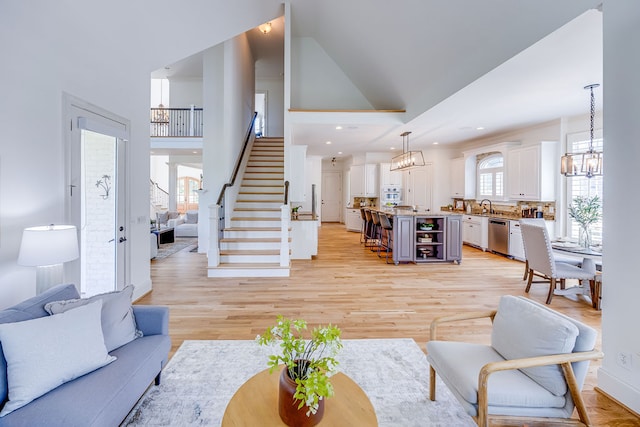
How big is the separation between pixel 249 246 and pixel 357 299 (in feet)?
7.84

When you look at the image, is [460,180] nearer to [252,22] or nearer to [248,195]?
[248,195]

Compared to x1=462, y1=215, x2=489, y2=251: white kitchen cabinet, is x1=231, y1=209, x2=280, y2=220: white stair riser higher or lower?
higher

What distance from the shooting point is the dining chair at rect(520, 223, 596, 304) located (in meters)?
3.78

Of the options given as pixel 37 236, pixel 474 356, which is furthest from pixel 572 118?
pixel 37 236

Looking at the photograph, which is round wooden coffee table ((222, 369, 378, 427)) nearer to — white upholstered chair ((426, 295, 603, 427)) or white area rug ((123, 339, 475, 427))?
white area rug ((123, 339, 475, 427))

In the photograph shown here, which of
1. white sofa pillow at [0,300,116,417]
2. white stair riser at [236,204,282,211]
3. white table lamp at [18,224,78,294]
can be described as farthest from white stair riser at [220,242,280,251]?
white sofa pillow at [0,300,116,417]

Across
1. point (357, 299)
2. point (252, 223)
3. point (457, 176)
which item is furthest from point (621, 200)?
point (457, 176)

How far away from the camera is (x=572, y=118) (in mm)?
5641

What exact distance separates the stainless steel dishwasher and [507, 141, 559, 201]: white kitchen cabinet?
660mm

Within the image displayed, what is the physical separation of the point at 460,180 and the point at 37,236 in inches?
353

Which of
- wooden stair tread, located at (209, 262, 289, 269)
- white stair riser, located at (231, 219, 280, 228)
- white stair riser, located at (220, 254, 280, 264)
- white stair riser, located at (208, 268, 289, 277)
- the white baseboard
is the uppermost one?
white stair riser, located at (231, 219, 280, 228)

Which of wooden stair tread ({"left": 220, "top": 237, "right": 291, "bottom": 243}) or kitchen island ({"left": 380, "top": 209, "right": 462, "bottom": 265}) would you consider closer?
wooden stair tread ({"left": 220, "top": 237, "right": 291, "bottom": 243})

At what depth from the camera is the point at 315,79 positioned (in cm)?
744

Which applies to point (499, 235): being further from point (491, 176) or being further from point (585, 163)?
point (585, 163)
